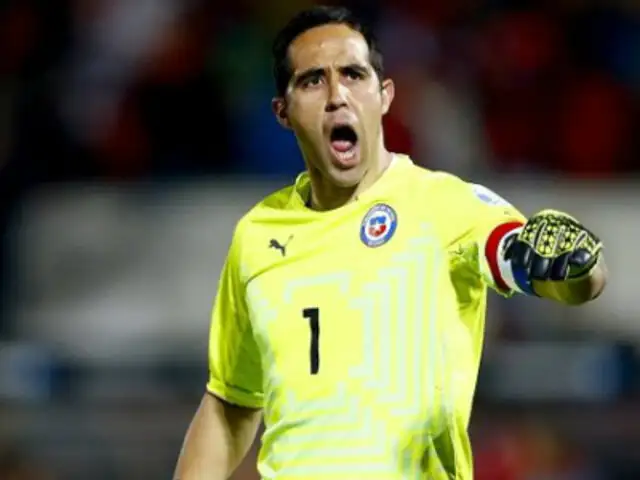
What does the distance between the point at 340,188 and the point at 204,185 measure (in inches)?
189

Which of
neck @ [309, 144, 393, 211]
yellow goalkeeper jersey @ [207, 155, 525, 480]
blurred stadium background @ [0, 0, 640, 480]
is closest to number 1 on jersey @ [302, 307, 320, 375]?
yellow goalkeeper jersey @ [207, 155, 525, 480]

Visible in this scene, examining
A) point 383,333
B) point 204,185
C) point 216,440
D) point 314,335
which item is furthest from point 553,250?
point 204,185

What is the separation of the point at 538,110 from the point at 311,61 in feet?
17.7

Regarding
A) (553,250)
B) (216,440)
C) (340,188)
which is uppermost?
(340,188)

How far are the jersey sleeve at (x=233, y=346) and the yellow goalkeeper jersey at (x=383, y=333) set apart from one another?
208mm

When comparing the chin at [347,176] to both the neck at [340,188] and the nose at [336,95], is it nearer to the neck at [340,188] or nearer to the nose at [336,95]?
the neck at [340,188]

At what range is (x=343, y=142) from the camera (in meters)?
4.70

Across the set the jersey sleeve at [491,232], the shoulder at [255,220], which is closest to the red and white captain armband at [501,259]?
the jersey sleeve at [491,232]

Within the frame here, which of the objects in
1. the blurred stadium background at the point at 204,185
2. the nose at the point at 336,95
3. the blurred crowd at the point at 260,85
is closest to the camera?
the nose at the point at 336,95

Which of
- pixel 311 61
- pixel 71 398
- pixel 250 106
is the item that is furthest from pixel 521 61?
pixel 311 61

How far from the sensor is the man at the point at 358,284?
440cm

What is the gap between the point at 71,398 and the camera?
9.25 metres

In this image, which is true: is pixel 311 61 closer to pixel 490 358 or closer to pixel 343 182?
pixel 343 182

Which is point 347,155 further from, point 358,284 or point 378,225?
point 358,284
